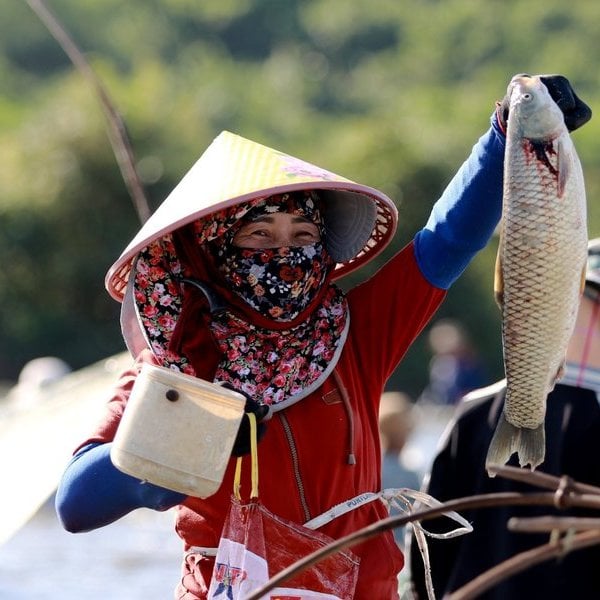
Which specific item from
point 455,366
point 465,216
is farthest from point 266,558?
point 455,366

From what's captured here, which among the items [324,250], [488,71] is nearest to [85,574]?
[324,250]

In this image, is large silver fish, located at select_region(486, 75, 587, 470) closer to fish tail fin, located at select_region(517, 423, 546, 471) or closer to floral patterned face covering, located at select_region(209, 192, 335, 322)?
fish tail fin, located at select_region(517, 423, 546, 471)

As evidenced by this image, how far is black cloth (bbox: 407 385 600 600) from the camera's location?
12.2 ft

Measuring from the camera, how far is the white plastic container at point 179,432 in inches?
95.5

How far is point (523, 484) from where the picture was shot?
3848 millimetres

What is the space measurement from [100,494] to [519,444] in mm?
742

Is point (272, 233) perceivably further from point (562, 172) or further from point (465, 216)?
point (562, 172)

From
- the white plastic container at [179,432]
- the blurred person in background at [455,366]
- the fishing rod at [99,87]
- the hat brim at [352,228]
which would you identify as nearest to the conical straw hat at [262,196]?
the hat brim at [352,228]

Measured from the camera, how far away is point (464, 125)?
116ft

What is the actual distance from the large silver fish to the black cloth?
3.51ft

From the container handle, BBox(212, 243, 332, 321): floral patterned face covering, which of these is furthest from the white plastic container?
BBox(212, 243, 332, 321): floral patterned face covering

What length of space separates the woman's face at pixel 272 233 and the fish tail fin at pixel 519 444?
0.57 metres

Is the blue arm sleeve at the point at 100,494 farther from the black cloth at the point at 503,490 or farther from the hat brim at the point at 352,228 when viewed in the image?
the black cloth at the point at 503,490

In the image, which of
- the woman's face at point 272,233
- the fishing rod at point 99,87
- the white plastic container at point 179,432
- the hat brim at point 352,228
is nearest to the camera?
the white plastic container at point 179,432
